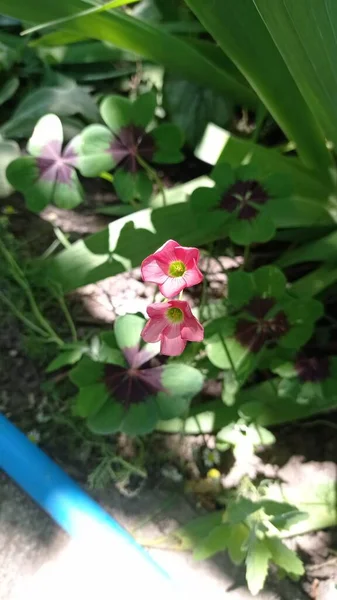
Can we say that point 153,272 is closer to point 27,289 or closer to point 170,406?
point 170,406

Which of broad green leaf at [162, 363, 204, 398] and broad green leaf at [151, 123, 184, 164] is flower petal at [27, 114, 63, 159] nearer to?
broad green leaf at [151, 123, 184, 164]

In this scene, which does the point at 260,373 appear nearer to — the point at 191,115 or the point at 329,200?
the point at 329,200

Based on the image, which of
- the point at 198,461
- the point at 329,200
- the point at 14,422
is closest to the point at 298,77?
the point at 329,200

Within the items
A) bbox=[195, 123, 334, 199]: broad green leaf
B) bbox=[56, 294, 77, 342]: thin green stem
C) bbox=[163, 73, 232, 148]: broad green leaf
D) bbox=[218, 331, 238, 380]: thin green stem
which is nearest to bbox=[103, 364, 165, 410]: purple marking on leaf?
bbox=[218, 331, 238, 380]: thin green stem

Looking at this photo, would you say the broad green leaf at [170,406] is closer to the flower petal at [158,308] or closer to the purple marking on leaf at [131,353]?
the purple marking on leaf at [131,353]

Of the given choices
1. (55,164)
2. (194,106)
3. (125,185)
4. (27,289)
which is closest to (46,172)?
(55,164)

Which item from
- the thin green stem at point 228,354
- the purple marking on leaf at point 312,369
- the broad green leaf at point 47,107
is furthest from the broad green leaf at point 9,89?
the purple marking on leaf at point 312,369
